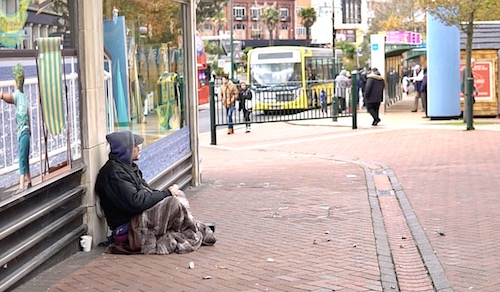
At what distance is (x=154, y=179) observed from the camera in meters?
9.80

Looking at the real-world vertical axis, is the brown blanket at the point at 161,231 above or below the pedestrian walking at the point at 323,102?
below

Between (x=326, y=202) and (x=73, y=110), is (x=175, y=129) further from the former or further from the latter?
(x=73, y=110)

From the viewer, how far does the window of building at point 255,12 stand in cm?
9594

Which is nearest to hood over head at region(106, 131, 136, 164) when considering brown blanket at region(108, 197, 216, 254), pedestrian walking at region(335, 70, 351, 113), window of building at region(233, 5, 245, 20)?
brown blanket at region(108, 197, 216, 254)

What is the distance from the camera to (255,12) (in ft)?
317

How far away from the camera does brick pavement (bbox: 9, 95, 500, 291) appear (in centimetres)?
644

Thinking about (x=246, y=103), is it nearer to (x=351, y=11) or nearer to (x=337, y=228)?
(x=337, y=228)

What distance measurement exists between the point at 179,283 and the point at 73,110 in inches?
76.9

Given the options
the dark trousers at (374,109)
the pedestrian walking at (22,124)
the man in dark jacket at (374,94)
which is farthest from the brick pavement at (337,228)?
the dark trousers at (374,109)

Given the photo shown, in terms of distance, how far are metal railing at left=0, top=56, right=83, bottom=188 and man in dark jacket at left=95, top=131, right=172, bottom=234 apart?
312mm

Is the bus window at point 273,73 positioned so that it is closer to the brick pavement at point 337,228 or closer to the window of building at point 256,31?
the brick pavement at point 337,228

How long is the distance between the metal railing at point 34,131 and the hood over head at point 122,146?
0.29 metres

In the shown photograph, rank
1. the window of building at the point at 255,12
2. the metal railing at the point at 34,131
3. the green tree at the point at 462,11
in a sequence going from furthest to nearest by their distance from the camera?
the window of building at the point at 255,12, the green tree at the point at 462,11, the metal railing at the point at 34,131

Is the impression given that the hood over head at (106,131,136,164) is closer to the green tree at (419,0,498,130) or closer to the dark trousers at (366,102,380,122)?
the green tree at (419,0,498,130)
